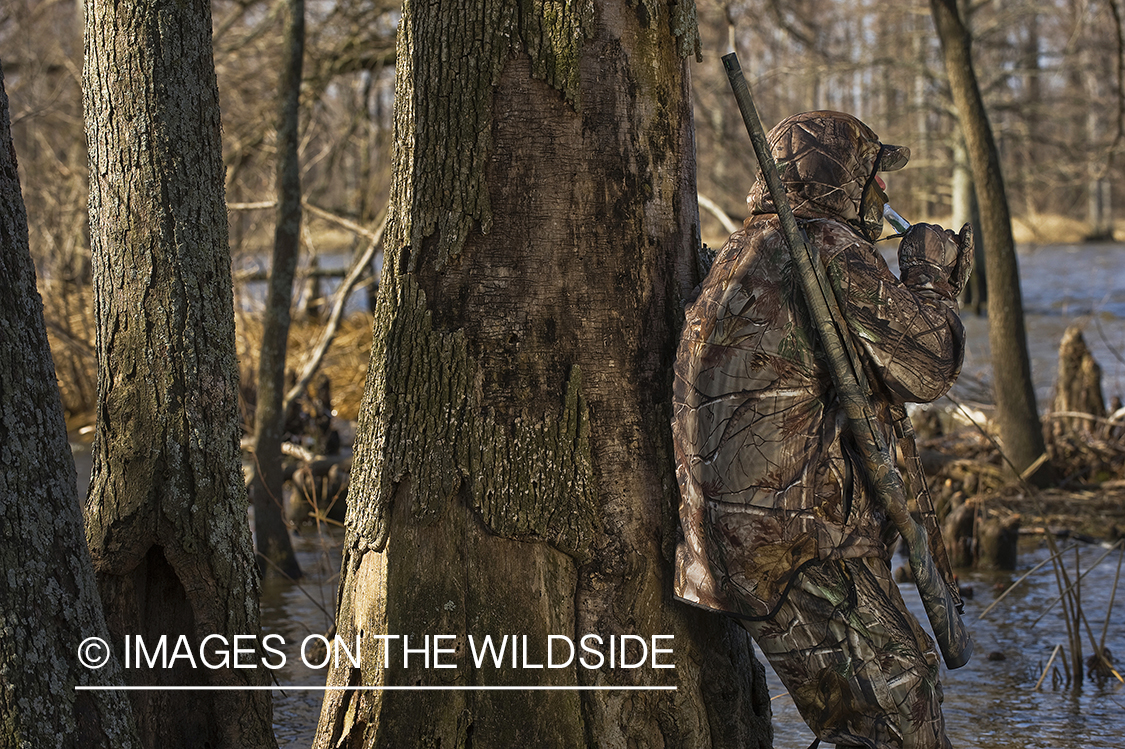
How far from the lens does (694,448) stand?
3031 millimetres

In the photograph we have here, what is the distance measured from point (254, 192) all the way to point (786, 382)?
28.5 feet

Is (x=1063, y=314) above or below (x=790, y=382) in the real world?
below

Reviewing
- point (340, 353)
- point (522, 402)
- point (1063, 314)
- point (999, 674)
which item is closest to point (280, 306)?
point (522, 402)

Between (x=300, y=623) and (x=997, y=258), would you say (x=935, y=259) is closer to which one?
(x=300, y=623)

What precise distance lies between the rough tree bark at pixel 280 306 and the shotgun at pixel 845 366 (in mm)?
4275

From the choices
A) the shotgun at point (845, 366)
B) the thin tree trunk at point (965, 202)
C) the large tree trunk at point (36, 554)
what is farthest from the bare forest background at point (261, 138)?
the thin tree trunk at point (965, 202)

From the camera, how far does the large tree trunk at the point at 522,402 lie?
311cm

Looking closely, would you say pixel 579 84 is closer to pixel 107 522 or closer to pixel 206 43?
pixel 206 43

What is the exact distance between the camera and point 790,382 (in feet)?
9.66

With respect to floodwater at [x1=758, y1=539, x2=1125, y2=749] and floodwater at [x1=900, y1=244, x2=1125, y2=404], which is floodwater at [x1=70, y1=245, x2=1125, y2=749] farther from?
floodwater at [x1=900, y1=244, x2=1125, y2=404]

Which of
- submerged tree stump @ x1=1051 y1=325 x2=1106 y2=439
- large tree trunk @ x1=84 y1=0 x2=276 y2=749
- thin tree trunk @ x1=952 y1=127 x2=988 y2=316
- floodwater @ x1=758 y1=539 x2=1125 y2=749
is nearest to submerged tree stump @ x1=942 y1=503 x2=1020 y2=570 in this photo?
floodwater @ x1=758 y1=539 x2=1125 y2=749

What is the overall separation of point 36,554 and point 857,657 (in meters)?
2.07

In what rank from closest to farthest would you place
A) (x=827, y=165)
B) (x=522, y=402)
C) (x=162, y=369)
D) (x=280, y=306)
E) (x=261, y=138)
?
(x=827, y=165), (x=522, y=402), (x=162, y=369), (x=280, y=306), (x=261, y=138)

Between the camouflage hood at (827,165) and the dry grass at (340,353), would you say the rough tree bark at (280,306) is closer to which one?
the dry grass at (340,353)
